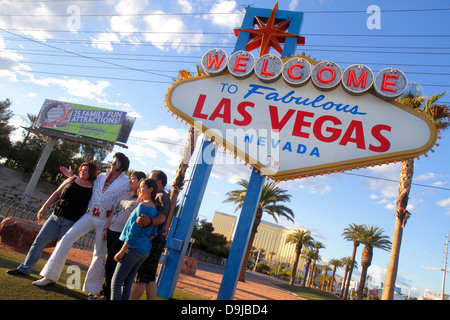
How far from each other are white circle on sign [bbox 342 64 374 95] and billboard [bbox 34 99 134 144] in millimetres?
24949

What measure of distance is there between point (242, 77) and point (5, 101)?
46.9 meters

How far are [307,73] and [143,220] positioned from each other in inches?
178

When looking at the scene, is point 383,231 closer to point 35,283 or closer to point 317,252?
point 317,252

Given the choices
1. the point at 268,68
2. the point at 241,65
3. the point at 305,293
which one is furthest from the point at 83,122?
the point at 268,68

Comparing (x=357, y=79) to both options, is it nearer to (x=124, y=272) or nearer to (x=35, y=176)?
(x=124, y=272)

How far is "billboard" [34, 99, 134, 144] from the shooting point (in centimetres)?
2745

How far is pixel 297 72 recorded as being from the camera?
5.86m

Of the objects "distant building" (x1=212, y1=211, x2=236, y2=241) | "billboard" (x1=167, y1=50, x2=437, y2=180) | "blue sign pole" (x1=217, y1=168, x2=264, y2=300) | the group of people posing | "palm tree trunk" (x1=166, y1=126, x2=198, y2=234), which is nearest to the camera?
the group of people posing

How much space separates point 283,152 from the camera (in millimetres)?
5457

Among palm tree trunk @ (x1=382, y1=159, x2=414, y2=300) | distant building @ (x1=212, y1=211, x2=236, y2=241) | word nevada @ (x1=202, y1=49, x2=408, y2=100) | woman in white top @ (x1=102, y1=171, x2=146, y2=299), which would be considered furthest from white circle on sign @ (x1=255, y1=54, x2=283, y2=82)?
distant building @ (x1=212, y1=211, x2=236, y2=241)

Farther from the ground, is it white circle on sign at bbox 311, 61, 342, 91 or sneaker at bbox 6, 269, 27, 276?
white circle on sign at bbox 311, 61, 342, 91

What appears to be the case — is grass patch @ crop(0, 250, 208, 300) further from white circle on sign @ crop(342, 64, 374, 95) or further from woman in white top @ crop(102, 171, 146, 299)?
white circle on sign @ crop(342, 64, 374, 95)
